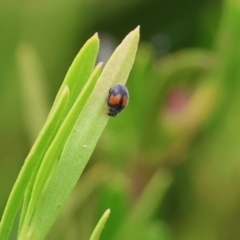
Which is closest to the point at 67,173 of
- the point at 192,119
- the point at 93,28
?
the point at 192,119

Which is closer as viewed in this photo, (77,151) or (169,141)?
(77,151)

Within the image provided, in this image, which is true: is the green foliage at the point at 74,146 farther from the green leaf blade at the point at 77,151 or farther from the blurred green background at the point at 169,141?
the blurred green background at the point at 169,141

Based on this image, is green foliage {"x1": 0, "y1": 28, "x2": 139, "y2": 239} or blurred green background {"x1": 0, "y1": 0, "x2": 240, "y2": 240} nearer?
green foliage {"x1": 0, "y1": 28, "x2": 139, "y2": 239}

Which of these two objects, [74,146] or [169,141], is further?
[169,141]

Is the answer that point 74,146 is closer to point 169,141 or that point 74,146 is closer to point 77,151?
point 77,151

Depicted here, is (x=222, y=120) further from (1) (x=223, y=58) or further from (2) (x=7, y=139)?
(2) (x=7, y=139)

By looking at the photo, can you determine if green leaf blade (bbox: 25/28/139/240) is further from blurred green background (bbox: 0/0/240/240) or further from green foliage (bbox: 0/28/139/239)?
blurred green background (bbox: 0/0/240/240)

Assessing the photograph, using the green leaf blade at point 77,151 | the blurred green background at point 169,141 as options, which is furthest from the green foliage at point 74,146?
the blurred green background at point 169,141

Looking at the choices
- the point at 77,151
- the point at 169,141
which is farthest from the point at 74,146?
the point at 169,141

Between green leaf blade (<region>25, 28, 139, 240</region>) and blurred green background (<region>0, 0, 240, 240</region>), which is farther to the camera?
blurred green background (<region>0, 0, 240, 240</region>)

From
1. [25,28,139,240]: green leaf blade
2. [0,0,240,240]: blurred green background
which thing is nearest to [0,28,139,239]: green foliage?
[25,28,139,240]: green leaf blade

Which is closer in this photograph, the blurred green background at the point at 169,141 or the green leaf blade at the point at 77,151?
the green leaf blade at the point at 77,151
